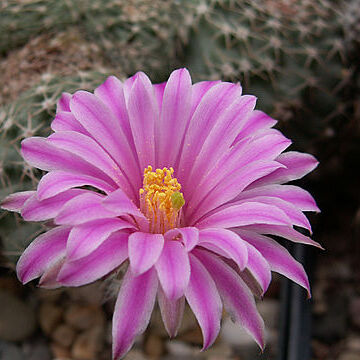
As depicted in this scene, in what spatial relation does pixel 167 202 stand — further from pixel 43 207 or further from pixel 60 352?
pixel 60 352

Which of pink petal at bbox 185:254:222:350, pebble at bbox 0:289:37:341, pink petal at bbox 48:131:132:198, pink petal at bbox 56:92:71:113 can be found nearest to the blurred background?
pebble at bbox 0:289:37:341

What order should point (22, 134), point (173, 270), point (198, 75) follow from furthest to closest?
point (198, 75)
point (22, 134)
point (173, 270)

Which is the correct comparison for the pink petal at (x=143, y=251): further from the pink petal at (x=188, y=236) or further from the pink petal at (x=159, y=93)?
the pink petal at (x=159, y=93)

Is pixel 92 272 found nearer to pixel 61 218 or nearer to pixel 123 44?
pixel 61 218

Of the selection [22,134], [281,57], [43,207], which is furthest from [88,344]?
[281,57]

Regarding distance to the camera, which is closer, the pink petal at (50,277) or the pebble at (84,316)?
the pink petal at (50,277)

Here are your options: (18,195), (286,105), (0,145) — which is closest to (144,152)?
(18,195)

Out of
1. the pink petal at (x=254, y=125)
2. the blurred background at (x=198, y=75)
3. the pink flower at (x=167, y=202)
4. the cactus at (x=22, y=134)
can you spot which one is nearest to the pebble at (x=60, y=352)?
the blurred background at (x=198, y=75)
